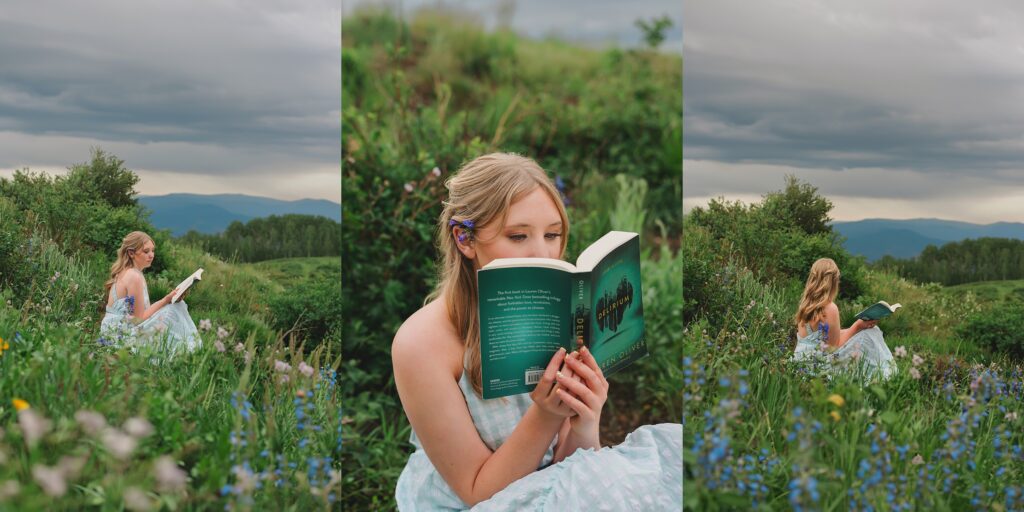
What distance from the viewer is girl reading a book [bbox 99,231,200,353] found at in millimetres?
2535

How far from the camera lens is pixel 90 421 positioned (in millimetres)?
2236

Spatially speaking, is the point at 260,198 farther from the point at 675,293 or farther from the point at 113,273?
the point at 675,293

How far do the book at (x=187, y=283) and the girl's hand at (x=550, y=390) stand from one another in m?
1.18

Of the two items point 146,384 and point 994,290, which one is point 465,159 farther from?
point 994,290

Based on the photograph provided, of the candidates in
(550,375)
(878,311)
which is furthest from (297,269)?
(878,311)

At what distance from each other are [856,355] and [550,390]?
1.06 m

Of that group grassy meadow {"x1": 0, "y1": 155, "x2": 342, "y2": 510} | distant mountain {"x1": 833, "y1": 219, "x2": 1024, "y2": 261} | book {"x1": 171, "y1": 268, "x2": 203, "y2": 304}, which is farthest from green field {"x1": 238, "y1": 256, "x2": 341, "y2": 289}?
distant mountain {"x1": 833, "y1": 219, "x2": 1024, "y2": 261}

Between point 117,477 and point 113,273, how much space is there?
68 centimetres

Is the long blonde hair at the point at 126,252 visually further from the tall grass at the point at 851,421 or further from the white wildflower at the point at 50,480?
the tall grass at the point at 851,421

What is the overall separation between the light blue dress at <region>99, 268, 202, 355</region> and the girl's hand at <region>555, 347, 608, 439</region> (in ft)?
3.97

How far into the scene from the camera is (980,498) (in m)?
2.51

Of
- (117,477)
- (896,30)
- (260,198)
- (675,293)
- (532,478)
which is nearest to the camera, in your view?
(117,477)

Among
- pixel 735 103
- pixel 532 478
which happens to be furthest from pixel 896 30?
pixel 532 478

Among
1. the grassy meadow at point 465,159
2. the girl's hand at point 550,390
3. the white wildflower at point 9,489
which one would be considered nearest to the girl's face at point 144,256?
the white wildflower at point 9,489
